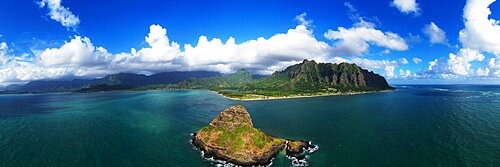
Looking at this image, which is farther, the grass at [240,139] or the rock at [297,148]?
the rock at [297,148]

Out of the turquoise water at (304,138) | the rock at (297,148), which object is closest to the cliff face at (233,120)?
the turquoise water at (304,138)

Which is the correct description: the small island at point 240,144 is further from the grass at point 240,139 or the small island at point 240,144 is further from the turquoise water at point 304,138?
the turquoise water at point 304,138

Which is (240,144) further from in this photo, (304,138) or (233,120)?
(304,138)

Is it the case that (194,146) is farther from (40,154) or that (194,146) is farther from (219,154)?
(40,154)

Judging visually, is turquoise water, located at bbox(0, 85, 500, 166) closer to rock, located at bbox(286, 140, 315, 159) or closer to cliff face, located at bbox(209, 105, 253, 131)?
rock, located at bbox(286, 140, 315, 159)

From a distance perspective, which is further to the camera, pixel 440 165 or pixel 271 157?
pixel 271 157

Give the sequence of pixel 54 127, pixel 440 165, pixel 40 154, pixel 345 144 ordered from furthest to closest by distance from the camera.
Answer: pixel 54 127
pixel 345 144
pixel 40 154
pixel 440 165

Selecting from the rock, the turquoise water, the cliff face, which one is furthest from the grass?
the turquoise water

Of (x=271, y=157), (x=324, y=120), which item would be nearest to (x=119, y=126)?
(x=271, y=157)
